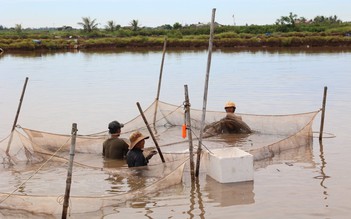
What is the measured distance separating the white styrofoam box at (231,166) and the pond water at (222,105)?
11 centimetres

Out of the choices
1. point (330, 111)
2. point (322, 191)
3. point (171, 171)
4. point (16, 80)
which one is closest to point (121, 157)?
point (171, 171)

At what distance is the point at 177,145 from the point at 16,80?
1263cm

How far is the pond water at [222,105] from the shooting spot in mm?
5953

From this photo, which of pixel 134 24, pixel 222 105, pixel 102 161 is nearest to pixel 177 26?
pixel 134 24

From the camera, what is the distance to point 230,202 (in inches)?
238

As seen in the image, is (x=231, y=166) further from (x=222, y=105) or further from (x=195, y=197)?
(x=222, y=105)

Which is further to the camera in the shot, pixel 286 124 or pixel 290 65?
pixel 290 65

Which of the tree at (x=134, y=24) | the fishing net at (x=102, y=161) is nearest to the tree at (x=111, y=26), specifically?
the tree at (x=134, y=24)

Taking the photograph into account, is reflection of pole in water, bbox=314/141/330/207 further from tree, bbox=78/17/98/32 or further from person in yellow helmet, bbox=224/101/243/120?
tree, bbox=78/17/98/32

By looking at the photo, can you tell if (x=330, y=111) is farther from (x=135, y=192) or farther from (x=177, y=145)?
(x=135, y=192)

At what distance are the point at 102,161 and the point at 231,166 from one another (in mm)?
2170

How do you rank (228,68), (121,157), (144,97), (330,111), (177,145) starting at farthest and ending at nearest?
(228,68) < (144,97) < (330,111) < (177,145) < (121,157)

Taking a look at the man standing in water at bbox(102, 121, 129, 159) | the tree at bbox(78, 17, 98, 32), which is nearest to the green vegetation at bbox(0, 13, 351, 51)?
the tree at bbox(78, 17, 98, 32)

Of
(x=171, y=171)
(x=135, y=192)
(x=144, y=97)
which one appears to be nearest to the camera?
(x=135, y=192)
